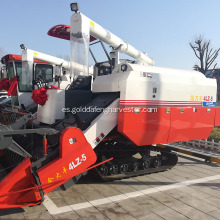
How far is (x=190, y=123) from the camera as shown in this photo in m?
5.49

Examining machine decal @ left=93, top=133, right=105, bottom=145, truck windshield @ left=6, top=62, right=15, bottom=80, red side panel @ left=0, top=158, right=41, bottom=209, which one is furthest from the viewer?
truck windshield @ left=6, top=62, right=15, bottom=80

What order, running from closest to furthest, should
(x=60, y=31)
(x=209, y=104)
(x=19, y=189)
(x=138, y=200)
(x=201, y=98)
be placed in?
(x=19, y=189), (x=138, y=200), (x=201, y=98), (x=209, y=104), (x=60, y=31)

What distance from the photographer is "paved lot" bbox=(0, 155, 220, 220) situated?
3777 millimetres

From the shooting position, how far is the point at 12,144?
3.73 metres

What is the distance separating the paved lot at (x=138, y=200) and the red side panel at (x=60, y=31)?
5.08m

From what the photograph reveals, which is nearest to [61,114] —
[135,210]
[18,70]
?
[135,210]

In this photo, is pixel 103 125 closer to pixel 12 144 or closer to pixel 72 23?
pixel 12 144

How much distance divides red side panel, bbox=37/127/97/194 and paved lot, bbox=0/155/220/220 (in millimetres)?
465

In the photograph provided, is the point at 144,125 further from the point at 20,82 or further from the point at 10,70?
the point at 10,70

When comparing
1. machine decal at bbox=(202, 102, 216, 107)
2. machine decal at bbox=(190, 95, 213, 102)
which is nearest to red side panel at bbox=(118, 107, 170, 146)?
machine decal at bbox=(190, 95, 213, 102)

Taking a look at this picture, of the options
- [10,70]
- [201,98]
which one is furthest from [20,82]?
[201,98]

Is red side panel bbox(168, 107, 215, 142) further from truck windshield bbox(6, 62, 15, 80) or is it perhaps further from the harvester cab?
truck windshield bbox(6, 62, 15, 80)

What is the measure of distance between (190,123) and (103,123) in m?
2.14

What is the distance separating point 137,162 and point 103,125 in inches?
57.3
